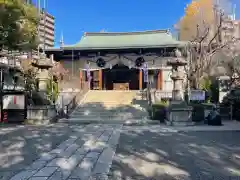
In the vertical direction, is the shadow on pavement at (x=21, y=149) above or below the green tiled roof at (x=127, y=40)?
below

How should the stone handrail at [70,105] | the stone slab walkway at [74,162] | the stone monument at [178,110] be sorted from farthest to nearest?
the stone handrail at [70,105] < the stone monument at [178,110] < the stone slab walkway at [74,162]

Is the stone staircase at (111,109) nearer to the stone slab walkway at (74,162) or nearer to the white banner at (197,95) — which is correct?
the white banner at (197,95)

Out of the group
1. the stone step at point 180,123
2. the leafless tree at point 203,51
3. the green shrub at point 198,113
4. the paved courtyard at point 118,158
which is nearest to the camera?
the paved courtyard at point 118,158

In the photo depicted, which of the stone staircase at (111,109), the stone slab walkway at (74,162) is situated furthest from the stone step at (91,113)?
the stone slab walkway at (74,162)

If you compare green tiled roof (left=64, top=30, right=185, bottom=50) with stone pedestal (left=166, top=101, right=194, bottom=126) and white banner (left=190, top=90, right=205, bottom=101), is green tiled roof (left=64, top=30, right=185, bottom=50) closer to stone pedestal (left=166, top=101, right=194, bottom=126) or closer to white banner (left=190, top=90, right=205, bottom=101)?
white banner (left=190, top=90, right=205, bottom=101)

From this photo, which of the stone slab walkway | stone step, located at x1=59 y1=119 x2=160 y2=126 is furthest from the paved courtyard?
stone step, located at x1=59 y1=119 x2=160 y2=126

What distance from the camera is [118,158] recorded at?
265 inches

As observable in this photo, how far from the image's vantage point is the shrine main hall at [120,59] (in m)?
26.6

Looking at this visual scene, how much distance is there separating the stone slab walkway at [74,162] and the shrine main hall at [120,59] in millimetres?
18357

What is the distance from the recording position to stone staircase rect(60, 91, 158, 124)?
16.3m

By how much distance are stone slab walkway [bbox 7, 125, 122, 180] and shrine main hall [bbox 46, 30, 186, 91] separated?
1836 cm

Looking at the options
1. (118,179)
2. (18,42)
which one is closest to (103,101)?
(18,42)

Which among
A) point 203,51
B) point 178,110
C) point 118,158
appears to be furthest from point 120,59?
point 118,158

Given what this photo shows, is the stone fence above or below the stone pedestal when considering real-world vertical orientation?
above
